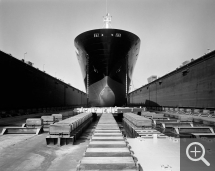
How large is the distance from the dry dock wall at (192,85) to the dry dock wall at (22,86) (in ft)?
65.4

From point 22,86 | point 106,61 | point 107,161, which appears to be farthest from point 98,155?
point 106,61

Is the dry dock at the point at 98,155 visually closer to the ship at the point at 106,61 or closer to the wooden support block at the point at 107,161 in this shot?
the wooden support block at the point at 107,161

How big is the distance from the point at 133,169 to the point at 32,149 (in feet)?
18.6

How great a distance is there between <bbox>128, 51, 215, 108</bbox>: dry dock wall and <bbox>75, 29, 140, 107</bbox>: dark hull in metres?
7.70

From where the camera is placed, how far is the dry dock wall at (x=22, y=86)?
1666 cm

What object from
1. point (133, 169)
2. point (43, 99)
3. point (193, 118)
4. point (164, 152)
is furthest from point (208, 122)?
point (43, 99)

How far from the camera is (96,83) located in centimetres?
2434

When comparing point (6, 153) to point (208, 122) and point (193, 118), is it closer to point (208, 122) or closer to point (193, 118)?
point (208, 122)

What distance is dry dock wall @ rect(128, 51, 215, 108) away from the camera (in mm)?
17228

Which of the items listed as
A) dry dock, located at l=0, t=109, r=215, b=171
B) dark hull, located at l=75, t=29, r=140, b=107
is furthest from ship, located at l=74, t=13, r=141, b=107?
dry dock, located at l=0, t=109, r=215, b=171

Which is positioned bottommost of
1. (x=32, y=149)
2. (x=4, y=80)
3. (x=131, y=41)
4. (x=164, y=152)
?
(x=32, y=149)

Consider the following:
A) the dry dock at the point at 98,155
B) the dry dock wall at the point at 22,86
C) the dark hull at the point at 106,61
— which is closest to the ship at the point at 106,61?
the dark hull at the point at 106,61

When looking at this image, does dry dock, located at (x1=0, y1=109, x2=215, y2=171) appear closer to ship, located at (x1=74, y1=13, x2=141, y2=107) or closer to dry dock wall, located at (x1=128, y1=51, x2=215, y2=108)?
dry dock wall, located at (x1=128, y1=51, x2=215, y2=108)

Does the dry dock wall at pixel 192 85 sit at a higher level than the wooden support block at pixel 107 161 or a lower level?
higher
